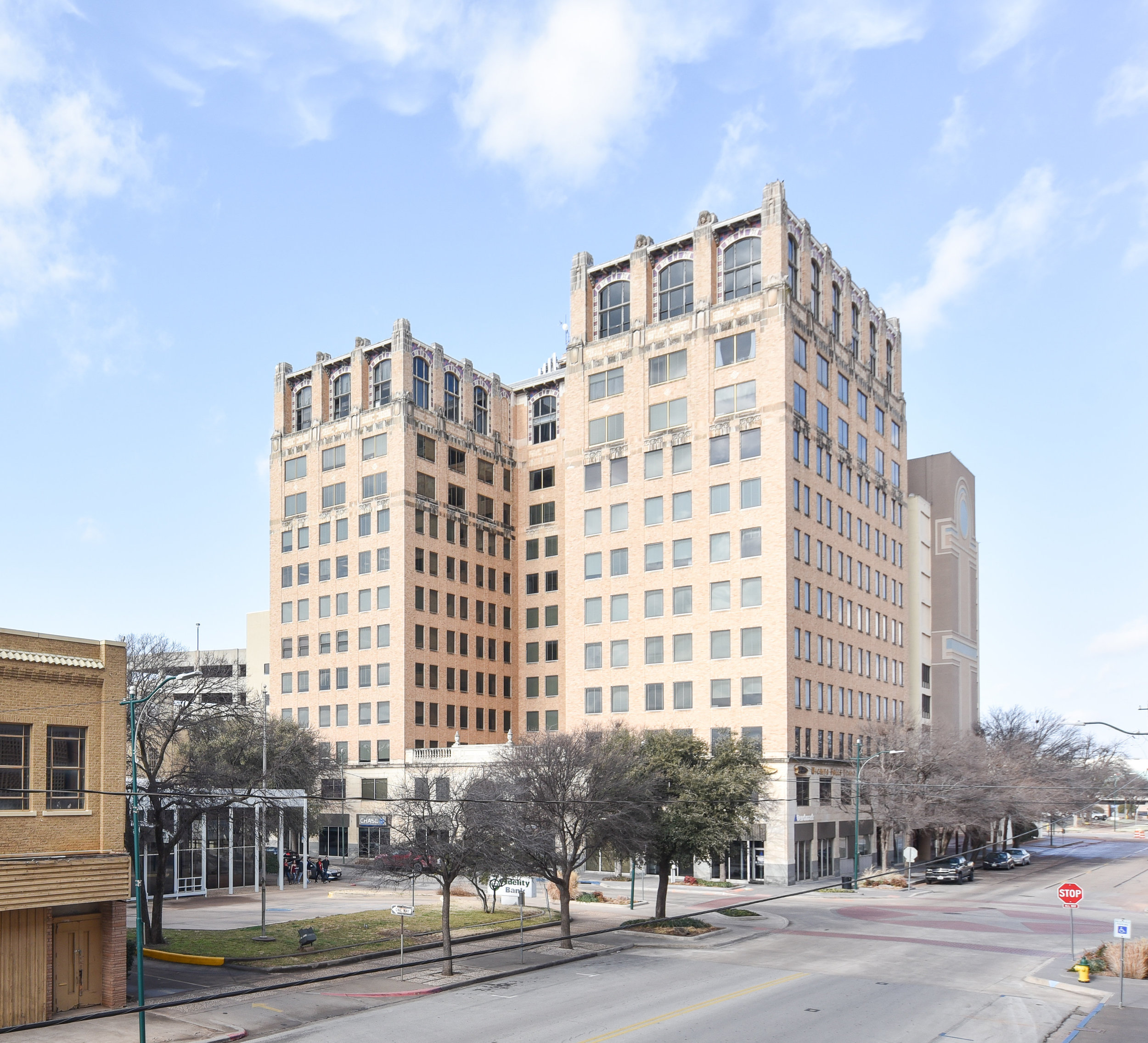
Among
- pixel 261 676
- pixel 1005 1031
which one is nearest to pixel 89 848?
pixel 1005 1031

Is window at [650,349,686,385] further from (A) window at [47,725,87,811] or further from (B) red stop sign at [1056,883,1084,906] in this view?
(A) window at [47,725,87,811]

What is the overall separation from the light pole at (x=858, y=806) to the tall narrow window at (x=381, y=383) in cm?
4731

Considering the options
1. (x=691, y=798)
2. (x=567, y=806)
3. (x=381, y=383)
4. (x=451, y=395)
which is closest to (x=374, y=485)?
(x=381, y=383)

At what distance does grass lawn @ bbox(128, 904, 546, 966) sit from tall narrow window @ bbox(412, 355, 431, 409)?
51.4 metres

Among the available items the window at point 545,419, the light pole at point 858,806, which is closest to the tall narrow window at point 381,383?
the window at point 545,419

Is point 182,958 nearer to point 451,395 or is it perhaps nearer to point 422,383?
point 422,383

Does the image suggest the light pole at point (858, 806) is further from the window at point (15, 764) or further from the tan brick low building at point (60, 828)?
the window at point (15, 764)

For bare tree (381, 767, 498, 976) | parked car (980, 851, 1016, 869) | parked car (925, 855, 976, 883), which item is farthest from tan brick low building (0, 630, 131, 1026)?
parked car (980, 851, 1016, 869)

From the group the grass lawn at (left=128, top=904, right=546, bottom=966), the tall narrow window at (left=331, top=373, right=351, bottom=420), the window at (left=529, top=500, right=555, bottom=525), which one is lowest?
the grass lawn at (left=128, top=904, right=546, bottom=966)

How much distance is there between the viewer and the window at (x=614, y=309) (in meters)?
82.9

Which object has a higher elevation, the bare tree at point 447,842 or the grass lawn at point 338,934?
the bare tree at point 447,842

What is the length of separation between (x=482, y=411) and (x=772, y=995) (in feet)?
248

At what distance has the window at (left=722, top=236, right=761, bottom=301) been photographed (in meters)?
75.5

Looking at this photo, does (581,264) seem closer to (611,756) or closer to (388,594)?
(388,594)
